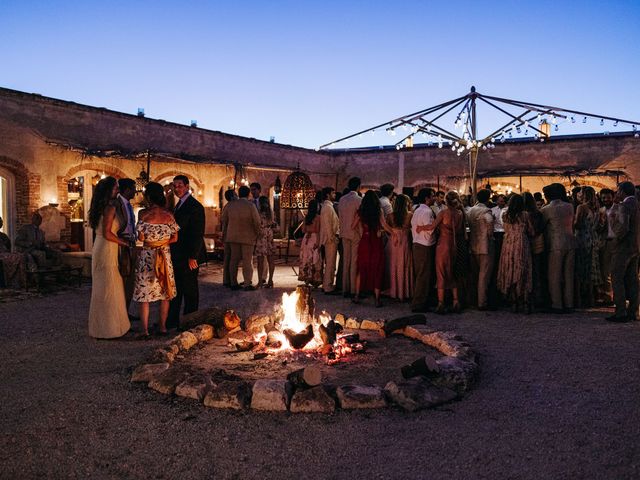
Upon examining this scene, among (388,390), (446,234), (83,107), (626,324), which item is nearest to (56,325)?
(388,390)

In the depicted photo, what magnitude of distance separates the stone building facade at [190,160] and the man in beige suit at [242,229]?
121 inches

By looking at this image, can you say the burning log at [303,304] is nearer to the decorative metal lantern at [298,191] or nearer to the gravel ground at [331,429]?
the gravel ground at [331,429]

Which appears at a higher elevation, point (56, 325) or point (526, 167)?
point (526, 167)

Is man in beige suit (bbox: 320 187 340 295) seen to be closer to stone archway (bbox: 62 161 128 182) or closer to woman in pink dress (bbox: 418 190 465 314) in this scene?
woman in pink dress (bbox: 418 190 465 314)

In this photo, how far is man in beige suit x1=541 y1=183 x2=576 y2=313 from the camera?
791cm

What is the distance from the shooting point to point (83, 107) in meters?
14.9

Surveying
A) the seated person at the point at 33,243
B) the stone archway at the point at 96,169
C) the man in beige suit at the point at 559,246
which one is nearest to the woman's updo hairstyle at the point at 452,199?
the man in beige suit at the point at 559,246

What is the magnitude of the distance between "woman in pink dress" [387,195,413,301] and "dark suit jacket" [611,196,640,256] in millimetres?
2956

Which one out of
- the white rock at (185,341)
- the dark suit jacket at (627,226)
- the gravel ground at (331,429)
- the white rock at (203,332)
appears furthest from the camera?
the dark suit jacket at (627,226)

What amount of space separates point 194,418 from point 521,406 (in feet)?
8.29

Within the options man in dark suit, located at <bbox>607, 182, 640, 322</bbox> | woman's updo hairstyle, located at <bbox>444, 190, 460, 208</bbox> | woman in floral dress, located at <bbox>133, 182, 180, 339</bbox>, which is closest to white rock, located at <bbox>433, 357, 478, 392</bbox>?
woman in floral dress, located at <bbox>133, 182, 180, 339</bbox>

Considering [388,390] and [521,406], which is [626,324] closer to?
[521,406]

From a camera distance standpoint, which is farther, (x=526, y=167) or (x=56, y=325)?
(x=526, y=167)

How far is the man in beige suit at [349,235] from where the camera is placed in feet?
29.5
